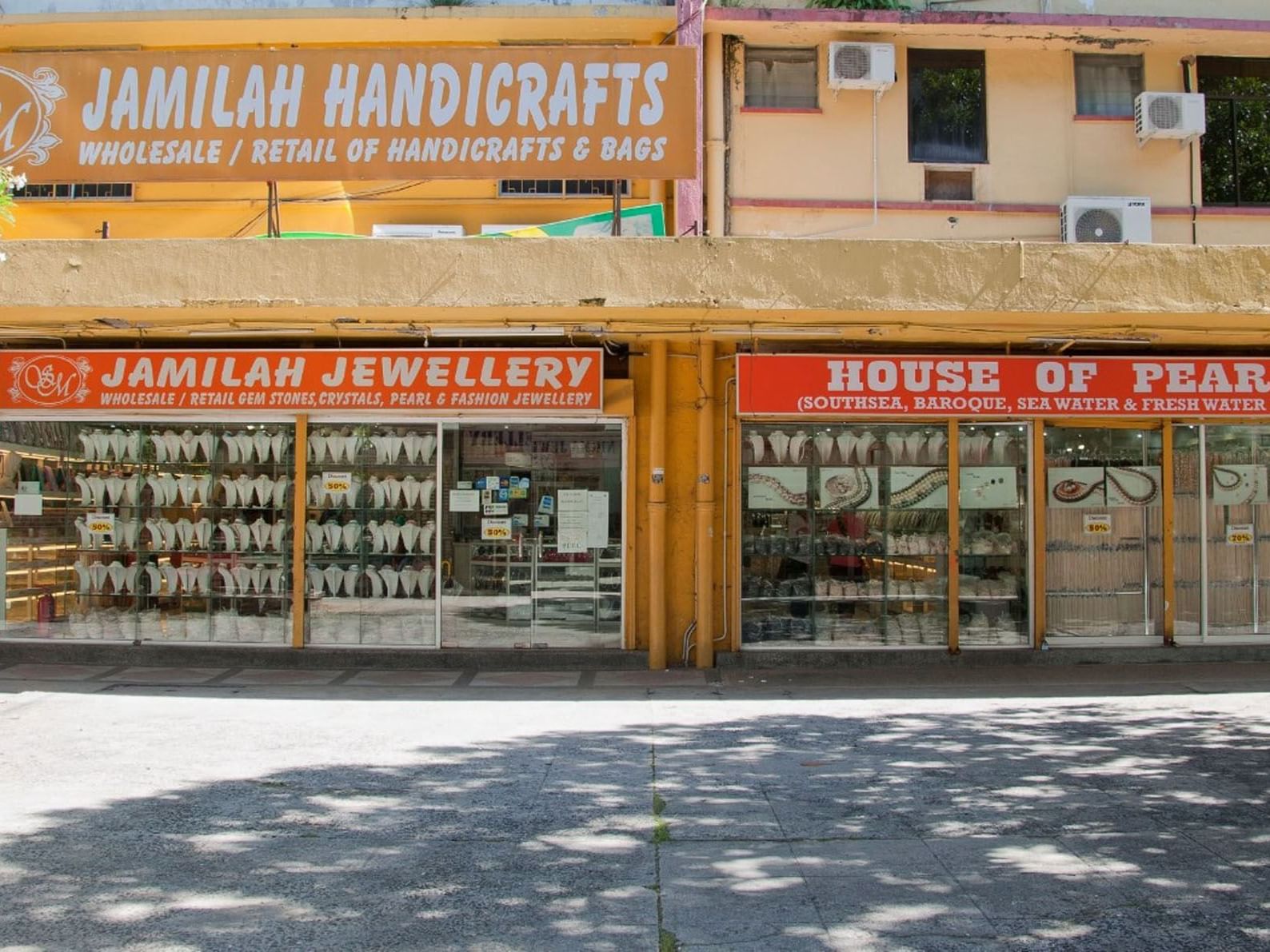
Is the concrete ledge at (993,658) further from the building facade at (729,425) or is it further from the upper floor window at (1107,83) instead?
the upper floor window at (1107,83)

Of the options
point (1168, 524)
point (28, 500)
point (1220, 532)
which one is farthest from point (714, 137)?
point (28, 500)

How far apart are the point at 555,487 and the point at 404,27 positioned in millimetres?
5978

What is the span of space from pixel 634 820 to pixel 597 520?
5.48 meters

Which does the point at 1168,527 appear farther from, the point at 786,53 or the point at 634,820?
the point at 634,820

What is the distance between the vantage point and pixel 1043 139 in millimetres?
→ 12891

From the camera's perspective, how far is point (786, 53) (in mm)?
12984

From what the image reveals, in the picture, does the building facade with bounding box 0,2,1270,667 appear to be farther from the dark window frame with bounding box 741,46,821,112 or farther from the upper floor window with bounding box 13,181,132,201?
the upper floor window with bounding box 13,181,132,201

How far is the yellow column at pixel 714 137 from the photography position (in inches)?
492

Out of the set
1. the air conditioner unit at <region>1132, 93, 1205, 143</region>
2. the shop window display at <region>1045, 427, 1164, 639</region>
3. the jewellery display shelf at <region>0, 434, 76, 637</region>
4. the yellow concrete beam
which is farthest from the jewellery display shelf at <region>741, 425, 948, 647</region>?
the jewellery display shelf at <region>0, 434, 76, 637</region>

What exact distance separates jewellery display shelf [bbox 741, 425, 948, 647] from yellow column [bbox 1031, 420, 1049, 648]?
900mm

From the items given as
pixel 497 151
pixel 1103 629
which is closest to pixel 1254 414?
pixel 1103 629

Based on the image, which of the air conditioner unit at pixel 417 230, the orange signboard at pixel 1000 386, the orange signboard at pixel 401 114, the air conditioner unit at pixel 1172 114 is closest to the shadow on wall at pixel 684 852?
the orange signboard at pixel 1000 386

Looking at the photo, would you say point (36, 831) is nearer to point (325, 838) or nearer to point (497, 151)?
point (325, 838)

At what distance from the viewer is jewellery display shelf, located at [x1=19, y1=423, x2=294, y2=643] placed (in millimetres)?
11539
